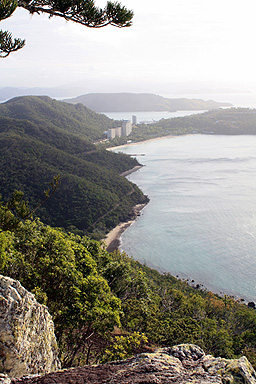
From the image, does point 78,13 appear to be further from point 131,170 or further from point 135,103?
point 135,103

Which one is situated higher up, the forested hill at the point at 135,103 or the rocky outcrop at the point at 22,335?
the forested hill at the point at 135,103

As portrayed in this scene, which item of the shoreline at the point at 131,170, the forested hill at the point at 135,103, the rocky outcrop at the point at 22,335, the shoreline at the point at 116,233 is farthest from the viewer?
→ the forested hill at the point at 135,103

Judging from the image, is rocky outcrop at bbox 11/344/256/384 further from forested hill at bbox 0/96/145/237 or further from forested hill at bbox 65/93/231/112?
forested hill at bbox 65/93/231/112

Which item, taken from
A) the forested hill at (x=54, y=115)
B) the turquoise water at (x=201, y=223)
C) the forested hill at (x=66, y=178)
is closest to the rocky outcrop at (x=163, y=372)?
the turquoise water at (x=201, y=223)

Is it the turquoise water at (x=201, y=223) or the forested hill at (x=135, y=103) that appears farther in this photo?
the forested hill at (x=135, y=103)

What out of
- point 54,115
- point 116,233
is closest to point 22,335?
point 116,233

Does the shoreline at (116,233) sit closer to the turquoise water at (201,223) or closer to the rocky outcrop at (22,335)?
the turquoise water at (201,223)
